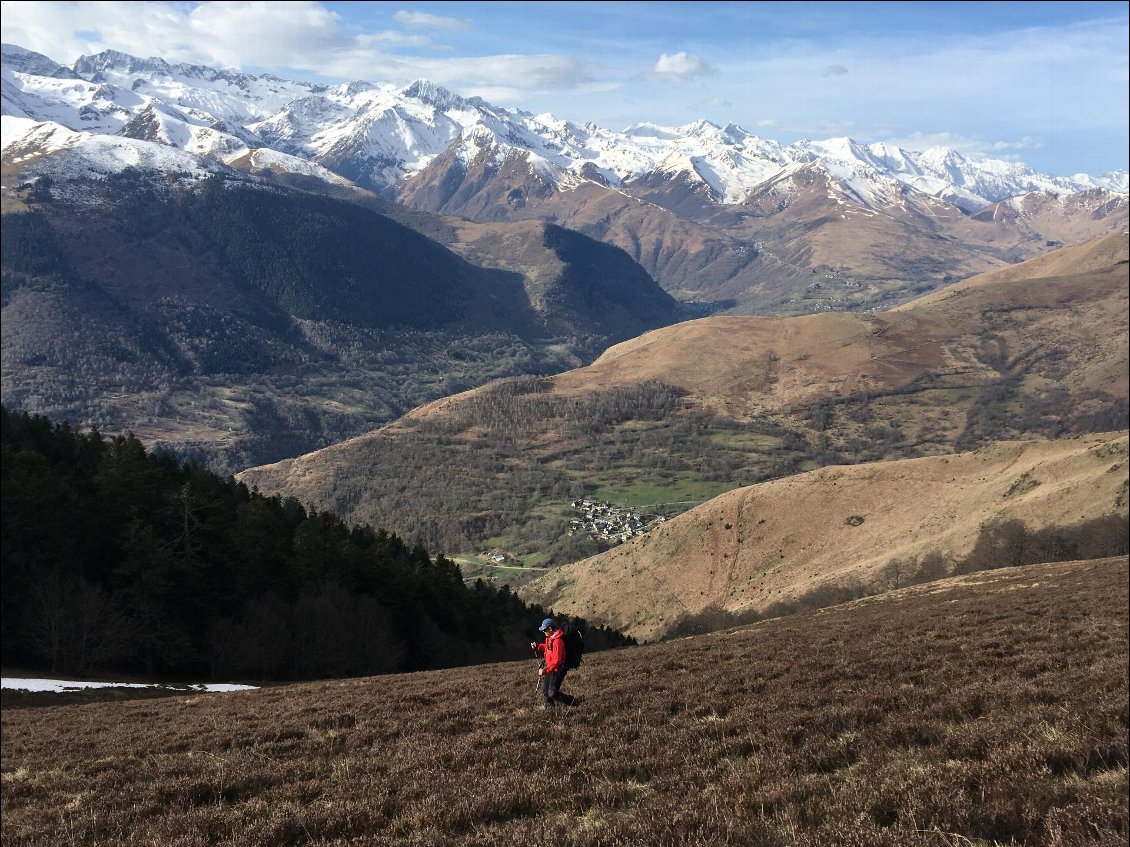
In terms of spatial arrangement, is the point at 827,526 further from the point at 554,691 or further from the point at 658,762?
the point at 658,762

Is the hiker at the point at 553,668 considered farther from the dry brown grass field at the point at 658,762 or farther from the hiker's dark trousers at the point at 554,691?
the dry brown grass field at the point at 658,762

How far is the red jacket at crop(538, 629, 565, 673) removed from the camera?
19562mm

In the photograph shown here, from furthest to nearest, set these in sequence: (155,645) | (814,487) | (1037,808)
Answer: (814,487) → (155,645) → (1037,808)

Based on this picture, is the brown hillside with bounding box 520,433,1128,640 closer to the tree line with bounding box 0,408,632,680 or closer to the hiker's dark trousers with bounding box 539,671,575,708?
the tree line with bounding box 0,408,632,680

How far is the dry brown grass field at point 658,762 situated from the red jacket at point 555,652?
1.09 metres

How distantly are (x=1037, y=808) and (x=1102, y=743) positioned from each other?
3.57 m

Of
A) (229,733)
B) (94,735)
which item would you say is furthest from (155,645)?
(229,733)

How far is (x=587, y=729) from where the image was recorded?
16.1 m

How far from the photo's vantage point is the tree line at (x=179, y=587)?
184ft

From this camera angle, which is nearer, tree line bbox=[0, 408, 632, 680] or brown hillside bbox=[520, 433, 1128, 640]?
tree line bbox=[0, 408, 632, 680]

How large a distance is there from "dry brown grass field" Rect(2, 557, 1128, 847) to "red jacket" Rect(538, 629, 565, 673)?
1093 millimetres

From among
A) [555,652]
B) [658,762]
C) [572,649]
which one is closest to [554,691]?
[555,652]

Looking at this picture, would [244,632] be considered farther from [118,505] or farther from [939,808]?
[939,808]

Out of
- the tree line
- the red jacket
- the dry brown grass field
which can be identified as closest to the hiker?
the red jacket
